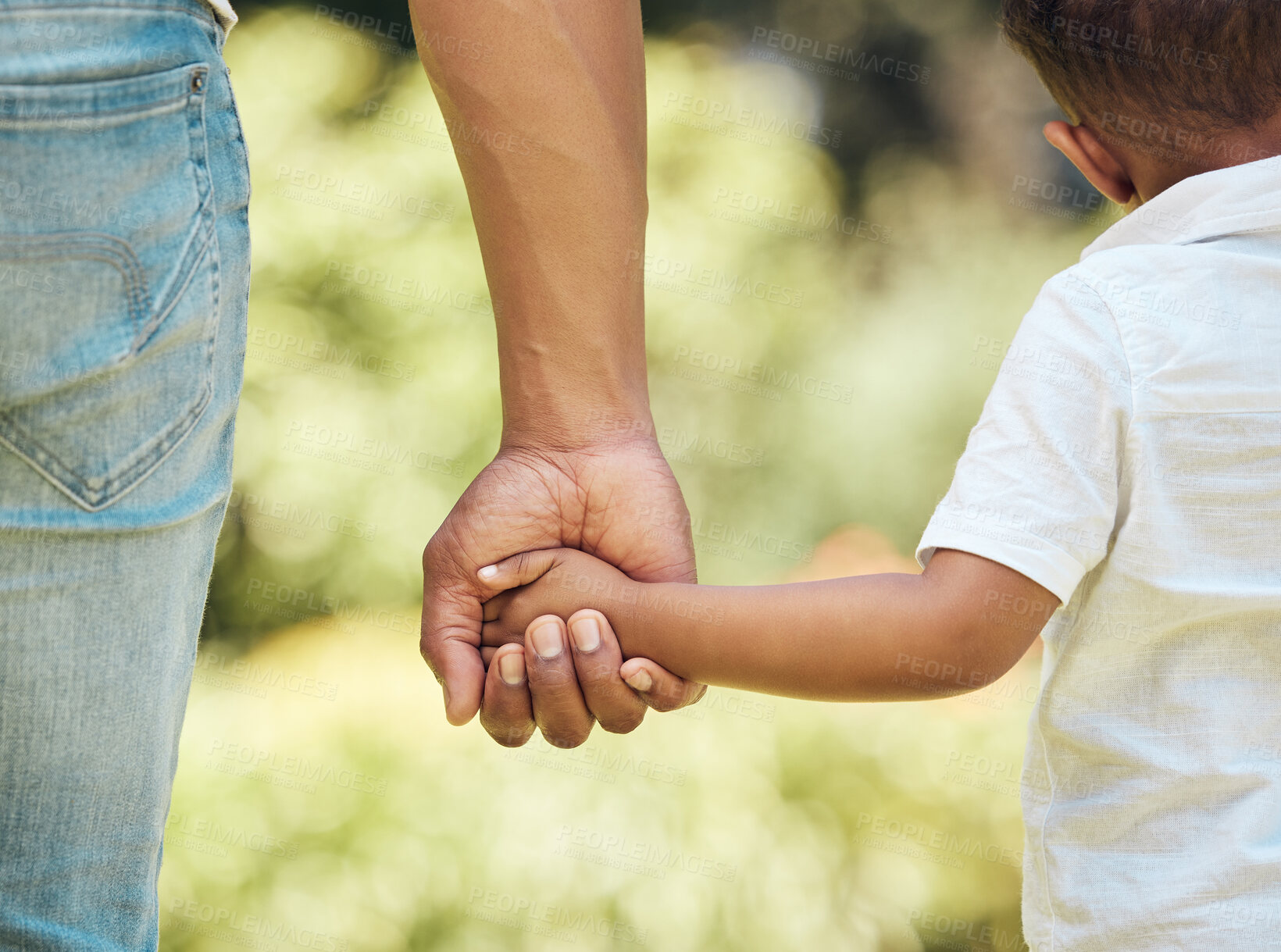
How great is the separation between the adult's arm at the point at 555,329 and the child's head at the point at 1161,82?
46cm

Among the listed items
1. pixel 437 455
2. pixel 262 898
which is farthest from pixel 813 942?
pixel 437 455

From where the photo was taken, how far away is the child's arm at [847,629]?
0.95m

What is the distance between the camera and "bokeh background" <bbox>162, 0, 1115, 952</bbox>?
2.58 meters

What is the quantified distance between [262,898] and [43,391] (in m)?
2.24

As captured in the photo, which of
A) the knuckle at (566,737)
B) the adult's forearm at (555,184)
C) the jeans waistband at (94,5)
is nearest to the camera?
the jeans waistband at (94,5)

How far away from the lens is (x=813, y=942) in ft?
8.38

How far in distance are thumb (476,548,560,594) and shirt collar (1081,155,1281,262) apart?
71cm

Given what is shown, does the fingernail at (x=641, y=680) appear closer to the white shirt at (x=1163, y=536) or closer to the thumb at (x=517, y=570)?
the thumb at (x=517, y=570)

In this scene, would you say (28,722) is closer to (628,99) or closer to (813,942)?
(628,99)
